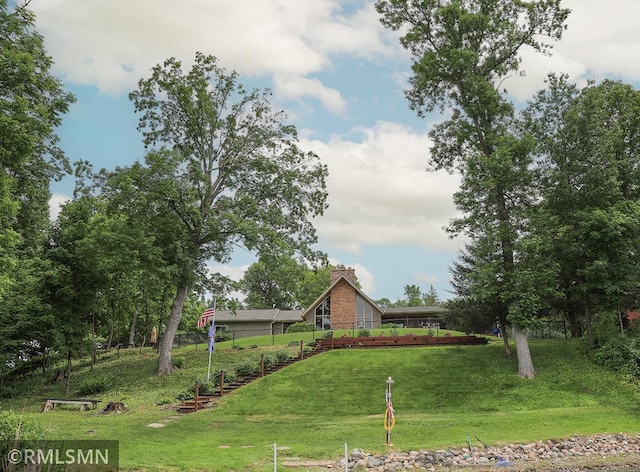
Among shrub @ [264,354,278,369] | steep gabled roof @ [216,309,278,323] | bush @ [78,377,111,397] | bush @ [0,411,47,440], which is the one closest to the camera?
bush @ [0,411,47,440]

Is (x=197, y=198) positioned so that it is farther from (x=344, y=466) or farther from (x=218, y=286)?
(x=344, y=466)

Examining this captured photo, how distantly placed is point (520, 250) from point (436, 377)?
6.95m

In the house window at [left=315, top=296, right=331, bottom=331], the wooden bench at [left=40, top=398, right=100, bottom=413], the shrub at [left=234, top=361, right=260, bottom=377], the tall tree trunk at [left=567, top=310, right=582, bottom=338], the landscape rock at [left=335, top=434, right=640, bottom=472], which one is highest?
the house window at [left=315, top=296, right=331, bottom=331]

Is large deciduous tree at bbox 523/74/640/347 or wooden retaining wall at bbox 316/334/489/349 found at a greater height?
large deciduous tree at bbox 523/74/640/347

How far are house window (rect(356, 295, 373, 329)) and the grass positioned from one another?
56.4ft

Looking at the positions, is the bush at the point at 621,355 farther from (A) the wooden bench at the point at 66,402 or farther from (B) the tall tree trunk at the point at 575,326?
(A) the wooden bench at the point at 66,402

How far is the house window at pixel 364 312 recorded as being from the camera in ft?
146

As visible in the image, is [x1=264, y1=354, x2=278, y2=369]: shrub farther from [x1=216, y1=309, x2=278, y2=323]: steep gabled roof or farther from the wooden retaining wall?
[x1=216, y1=309, x2=278, y2=323]: steep gabled roof

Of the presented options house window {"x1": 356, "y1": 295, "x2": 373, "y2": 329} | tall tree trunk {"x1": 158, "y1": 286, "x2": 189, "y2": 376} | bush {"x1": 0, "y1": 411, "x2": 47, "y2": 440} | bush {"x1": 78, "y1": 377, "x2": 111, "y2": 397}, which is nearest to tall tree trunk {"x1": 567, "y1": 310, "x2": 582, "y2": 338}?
house window {"x1": 356, "y1": 295, "x2": 373, "y2": 329}

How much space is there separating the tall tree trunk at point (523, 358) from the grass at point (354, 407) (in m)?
0.39

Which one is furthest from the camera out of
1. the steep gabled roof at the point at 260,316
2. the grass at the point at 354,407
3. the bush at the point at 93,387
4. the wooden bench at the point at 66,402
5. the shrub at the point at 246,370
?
the steep gabled roof at the point at 260,316

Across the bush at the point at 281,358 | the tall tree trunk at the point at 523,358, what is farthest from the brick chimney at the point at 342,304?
the tall tree trunk at the point at 523,358

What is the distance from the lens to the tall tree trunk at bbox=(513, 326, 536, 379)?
20797 mm

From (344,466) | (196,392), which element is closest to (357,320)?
(196,392)
